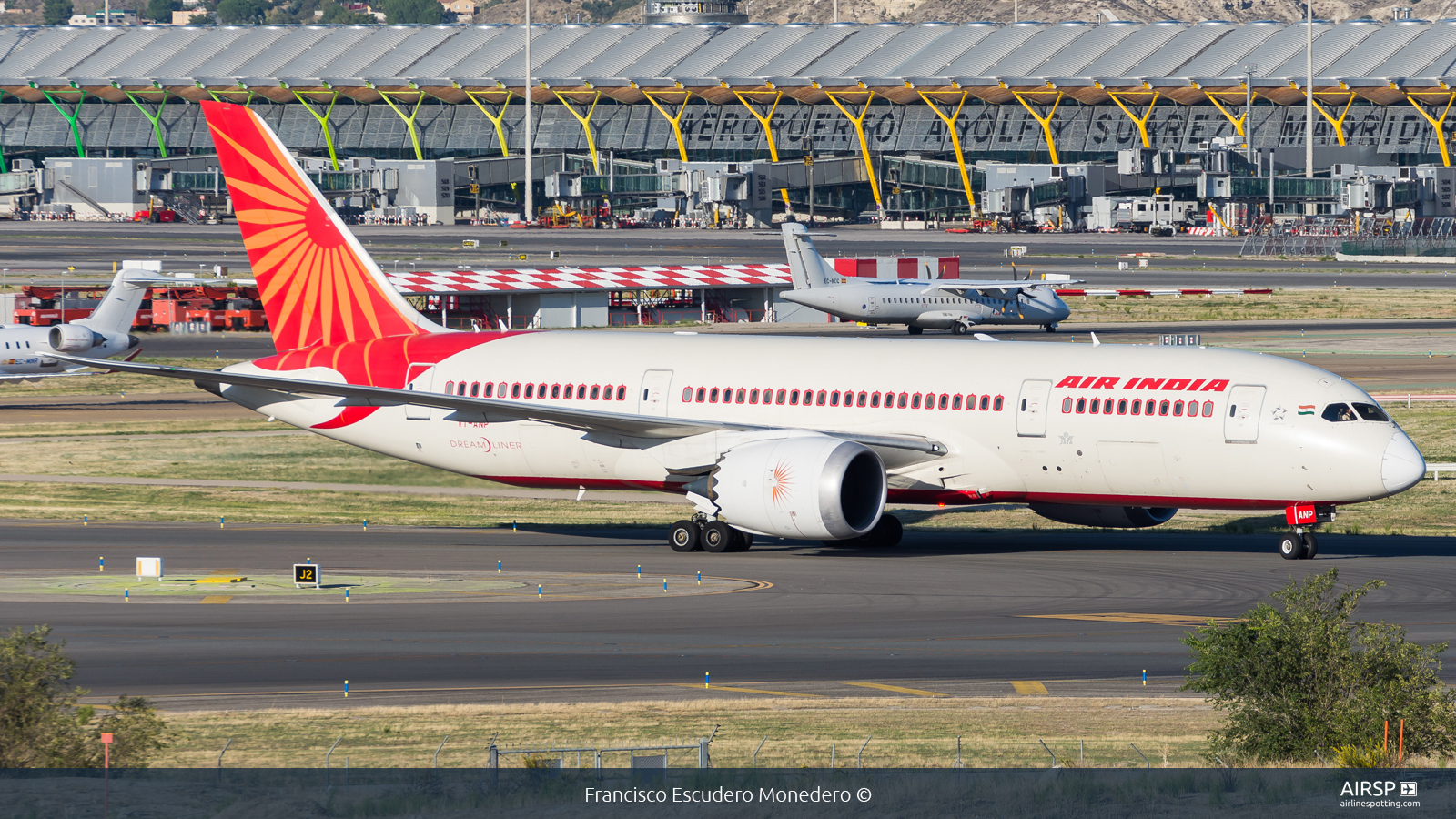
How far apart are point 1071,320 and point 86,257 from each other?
257 ft

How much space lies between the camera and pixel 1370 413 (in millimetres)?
34594

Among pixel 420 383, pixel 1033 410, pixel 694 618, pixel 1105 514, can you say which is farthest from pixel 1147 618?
pixel 420 383

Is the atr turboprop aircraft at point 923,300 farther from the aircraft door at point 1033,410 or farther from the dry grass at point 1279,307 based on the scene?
the aircraft door at point 1033,410

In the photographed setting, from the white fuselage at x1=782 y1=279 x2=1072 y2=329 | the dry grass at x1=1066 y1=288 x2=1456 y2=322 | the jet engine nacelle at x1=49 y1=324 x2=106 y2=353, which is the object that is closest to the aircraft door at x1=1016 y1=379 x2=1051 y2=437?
the jet engine nacelle at x1=49 y1=324 x2=106 y2=353

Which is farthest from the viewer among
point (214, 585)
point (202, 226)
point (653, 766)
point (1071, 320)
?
point (202, 226)

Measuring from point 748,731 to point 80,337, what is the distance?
5350cm

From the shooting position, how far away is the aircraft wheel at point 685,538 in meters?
38.8

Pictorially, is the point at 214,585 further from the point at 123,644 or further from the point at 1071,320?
the point at 1071,320

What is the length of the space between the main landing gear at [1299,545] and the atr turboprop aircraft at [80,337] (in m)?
43.6

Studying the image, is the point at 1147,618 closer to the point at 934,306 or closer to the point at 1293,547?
the point at 1293,547

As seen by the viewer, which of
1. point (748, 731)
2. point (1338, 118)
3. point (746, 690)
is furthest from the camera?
point (1338, 118)

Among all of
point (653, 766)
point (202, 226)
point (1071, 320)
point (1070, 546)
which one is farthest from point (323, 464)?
point (202, 226)

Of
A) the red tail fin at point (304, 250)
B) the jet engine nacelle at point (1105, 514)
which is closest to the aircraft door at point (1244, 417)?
the jet engine nacelle at point (1105, 514)

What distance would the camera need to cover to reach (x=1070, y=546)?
39.9 m
